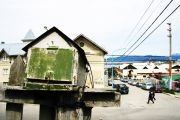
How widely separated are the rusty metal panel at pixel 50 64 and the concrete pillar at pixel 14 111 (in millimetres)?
450

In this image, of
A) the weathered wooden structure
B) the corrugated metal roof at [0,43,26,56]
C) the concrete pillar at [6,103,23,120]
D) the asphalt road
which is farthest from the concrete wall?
the concrete pillar at [6,103,23,120]

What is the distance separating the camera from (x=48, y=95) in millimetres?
5016

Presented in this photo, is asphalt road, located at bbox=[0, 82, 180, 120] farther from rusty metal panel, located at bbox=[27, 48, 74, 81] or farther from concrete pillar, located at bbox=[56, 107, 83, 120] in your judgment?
concrete pillar, located at bbox=[56, 107, 83, 120]

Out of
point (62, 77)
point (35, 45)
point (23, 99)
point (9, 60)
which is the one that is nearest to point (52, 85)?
point (62, 77)

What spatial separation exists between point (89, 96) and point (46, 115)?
35.3 inches

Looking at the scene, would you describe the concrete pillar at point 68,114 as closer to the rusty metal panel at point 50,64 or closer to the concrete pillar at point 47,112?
the rusty metal panel at point 50,64

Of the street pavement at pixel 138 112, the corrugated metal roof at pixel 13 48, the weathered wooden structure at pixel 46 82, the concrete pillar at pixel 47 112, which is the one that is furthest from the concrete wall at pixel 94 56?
the weathered wooden structure at pixel 46 82

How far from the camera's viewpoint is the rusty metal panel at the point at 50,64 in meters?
4.92

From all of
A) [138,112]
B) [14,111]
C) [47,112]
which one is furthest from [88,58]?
[14,111]

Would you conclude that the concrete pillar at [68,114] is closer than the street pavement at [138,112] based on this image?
Yes

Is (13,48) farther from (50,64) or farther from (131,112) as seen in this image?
(50,64)

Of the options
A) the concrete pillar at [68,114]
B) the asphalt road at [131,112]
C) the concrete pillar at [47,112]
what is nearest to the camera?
the concrete pillar at [68,114]

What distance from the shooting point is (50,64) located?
4910 mm

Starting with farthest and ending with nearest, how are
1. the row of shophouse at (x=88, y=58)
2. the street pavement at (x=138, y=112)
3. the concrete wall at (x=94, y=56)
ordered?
the concrete wall at (x=94, y=56) → the row of shophouse at (x=88, y=58) → the street pavement at (x=138, y=112)
